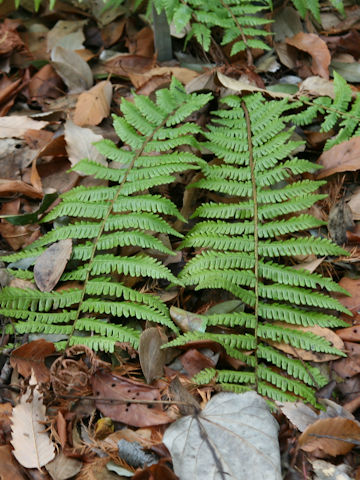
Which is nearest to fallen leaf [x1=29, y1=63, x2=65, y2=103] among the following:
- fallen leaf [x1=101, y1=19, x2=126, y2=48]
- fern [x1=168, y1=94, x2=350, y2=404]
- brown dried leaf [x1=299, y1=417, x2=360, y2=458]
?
fallen leaf [x1=101, y1=19, x2=126, y2=48]

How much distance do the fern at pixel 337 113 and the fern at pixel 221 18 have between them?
55cm

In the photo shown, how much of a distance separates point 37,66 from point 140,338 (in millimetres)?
2638

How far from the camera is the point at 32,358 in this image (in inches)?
93.7

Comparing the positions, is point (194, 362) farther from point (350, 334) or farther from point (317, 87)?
point (317, 87)

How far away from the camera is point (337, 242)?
282 centimetres

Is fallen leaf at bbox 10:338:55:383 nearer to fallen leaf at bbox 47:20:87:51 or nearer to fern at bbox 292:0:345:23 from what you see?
fallen leaf at bbox 47:20:87:51

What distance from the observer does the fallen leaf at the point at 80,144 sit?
3121 millimetres

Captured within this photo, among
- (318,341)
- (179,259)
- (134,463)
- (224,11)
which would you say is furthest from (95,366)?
(224,11)

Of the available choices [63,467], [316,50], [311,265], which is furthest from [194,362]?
[316,50]

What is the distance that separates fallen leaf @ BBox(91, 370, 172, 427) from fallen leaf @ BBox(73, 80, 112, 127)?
1.86 meters

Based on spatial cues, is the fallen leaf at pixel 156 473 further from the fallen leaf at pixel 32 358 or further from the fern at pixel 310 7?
the fern at pixel 310 7

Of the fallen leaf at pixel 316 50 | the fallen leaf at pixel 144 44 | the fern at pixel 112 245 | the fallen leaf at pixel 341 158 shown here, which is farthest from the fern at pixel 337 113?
the fallen leaf at pixel 144 44

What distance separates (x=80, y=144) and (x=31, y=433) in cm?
176

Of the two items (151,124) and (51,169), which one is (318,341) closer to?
(151,124)
